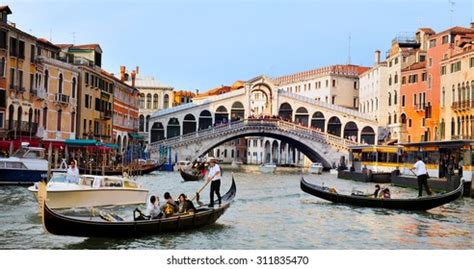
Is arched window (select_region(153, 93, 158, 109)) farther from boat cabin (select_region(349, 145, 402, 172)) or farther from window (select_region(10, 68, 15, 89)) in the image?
window (select_region(10, 68, 15, 89))

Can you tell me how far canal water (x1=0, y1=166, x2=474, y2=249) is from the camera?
468cm

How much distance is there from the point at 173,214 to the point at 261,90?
13.9 m

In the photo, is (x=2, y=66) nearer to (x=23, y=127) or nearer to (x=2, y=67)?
(x=2, y=67)

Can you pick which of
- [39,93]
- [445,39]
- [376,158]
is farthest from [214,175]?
[445,39]

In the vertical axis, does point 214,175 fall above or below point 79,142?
below

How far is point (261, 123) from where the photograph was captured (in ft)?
57.3

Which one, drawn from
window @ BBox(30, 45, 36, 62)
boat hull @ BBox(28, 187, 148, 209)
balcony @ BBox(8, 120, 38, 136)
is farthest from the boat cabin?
boat hull @ BBox(28, 187, 148, 209)

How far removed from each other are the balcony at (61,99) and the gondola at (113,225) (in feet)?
22.5

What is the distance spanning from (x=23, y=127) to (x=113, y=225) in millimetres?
6207

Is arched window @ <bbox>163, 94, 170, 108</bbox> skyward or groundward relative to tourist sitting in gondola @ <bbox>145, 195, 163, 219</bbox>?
skyward

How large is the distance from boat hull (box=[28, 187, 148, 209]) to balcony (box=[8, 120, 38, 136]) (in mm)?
3656

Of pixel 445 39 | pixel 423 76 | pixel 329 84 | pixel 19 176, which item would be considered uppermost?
pixel 445 39

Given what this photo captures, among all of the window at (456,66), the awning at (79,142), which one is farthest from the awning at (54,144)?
the window at (456,66)
